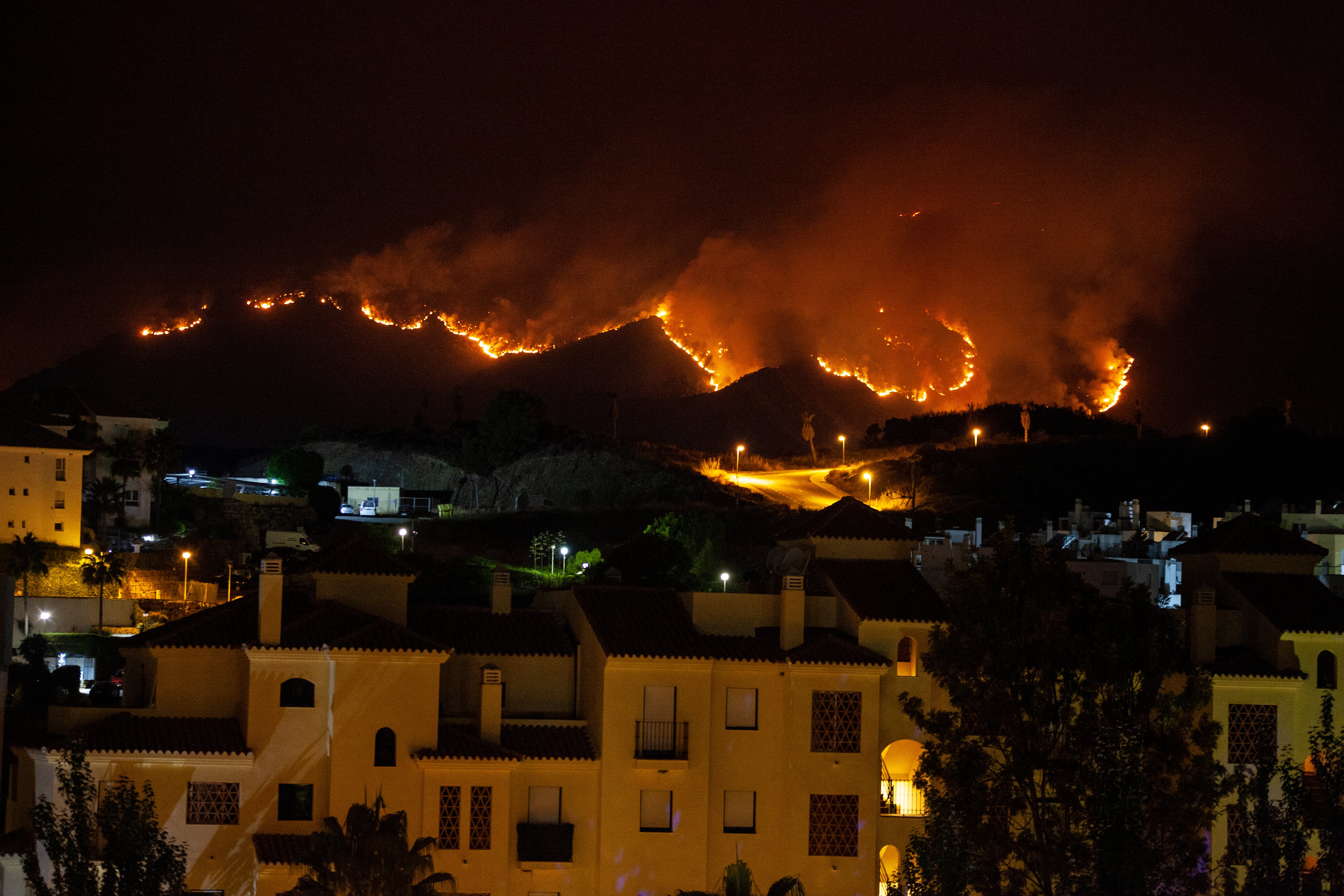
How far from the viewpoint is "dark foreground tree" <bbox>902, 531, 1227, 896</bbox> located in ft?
96.9

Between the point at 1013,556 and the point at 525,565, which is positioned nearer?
the point at 1013,556

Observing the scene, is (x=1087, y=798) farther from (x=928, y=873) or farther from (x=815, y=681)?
(x=815, y=681)

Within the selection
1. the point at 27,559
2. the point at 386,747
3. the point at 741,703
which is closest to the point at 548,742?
the point at 386,747

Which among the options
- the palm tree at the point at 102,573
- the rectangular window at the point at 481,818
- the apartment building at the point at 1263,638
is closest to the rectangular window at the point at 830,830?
the rectangular window at the point at 481,818

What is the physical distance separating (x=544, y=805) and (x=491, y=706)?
261 cm

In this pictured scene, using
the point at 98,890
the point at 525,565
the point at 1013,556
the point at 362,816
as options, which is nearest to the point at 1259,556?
the point at 1013,556

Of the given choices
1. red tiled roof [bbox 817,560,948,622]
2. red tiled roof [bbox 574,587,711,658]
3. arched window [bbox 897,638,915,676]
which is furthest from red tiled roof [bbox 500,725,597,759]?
arched window [bbox 897,638,915,676]

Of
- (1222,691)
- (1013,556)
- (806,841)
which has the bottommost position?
(806,841)

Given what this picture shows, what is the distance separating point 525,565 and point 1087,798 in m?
53.7

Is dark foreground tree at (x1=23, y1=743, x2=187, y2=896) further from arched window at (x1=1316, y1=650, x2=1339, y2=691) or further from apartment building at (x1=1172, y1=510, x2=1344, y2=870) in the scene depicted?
arched window at (x1=1316, y1=650, x2=1339, y2=691)

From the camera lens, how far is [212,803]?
34.4 metres

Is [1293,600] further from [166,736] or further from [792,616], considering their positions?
[166,736]

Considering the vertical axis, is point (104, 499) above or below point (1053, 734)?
above

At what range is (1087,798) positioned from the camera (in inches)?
1179
